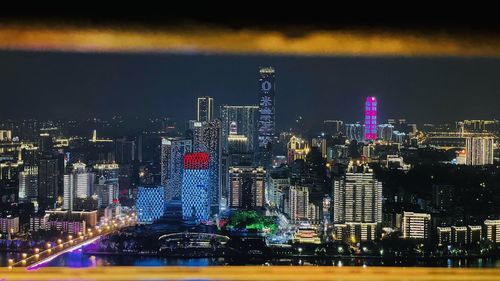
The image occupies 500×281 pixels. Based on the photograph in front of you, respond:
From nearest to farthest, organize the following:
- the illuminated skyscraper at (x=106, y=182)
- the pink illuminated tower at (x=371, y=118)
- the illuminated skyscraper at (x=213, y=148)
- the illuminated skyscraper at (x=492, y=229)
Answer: the illuminated skyscraper at (x=492, y=229)
the pink illuminated tower at (x=371, y=118)
the illuminated skyscraper at (x=106, y=182)
the illuminated skyscraper at (x=213, y=148)

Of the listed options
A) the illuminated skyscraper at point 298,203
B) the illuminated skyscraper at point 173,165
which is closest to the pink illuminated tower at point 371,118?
the illuminated skyscraper at point 298,203

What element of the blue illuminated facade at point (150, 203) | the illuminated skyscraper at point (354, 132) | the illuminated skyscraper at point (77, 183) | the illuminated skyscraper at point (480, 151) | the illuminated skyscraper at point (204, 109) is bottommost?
the blue illuminated facade at point (150, 203)

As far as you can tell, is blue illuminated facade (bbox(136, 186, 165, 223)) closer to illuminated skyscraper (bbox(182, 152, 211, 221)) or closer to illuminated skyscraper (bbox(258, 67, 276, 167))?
illuminated skyscraper (bbox(182, 152, 211, 221))

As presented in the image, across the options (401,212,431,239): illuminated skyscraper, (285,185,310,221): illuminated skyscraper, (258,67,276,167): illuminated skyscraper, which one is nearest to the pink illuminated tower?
(401,212,431,239): illuminated skyscraper

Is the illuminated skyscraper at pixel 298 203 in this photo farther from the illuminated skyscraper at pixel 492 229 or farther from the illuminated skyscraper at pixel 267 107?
the illuminated skyscraper at pixel 492 229

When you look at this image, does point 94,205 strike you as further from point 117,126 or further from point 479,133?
point 479,133

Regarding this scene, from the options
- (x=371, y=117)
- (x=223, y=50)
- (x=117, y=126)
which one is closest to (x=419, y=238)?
(x=371, y=117)

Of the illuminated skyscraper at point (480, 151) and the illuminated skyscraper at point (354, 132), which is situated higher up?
the illuminated skyscraper at point (354, 132)
